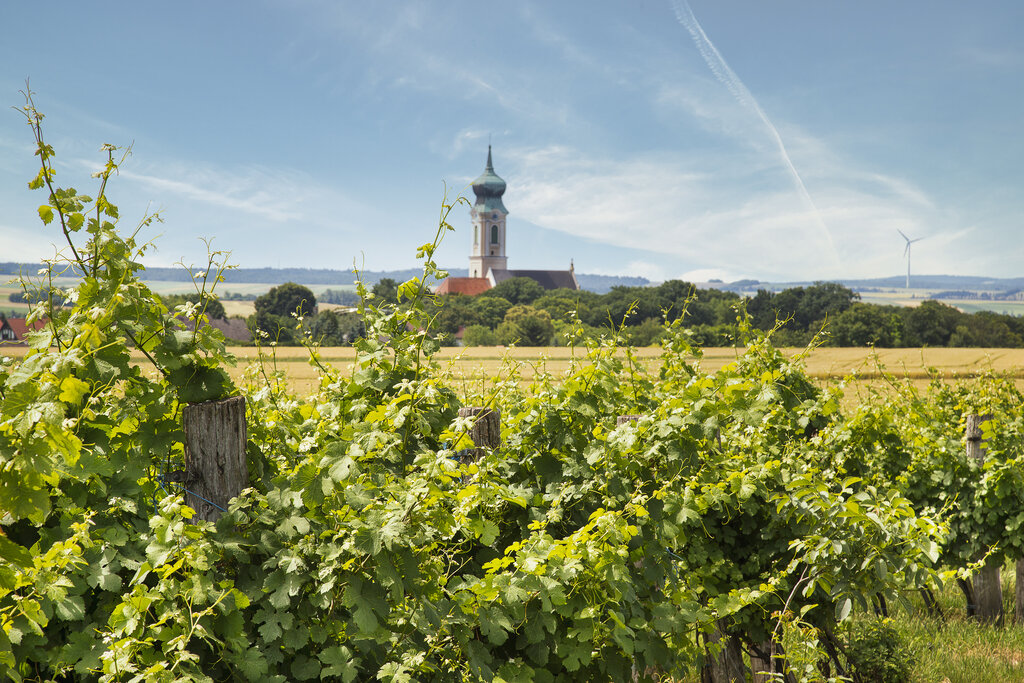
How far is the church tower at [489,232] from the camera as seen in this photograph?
118000mm

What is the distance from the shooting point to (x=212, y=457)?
6.82 ft

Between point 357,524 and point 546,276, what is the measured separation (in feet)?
383

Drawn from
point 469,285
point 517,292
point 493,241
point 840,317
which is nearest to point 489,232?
point 493,241

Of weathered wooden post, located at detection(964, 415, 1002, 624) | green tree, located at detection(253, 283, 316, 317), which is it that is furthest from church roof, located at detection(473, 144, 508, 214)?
weathered wooden post, located at detection(964, 415, 1002, 624)

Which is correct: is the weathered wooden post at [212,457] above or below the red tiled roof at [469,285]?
below

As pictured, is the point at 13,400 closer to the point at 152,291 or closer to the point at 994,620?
the point at 152,291

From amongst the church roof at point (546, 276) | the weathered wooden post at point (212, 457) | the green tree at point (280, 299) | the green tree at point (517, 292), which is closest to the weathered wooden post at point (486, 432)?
the weathered wooden post at point (212, 457)

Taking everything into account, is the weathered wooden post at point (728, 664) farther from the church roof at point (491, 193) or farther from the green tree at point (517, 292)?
the church roof at point (491, 193)

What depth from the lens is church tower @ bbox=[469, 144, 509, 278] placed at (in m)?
118

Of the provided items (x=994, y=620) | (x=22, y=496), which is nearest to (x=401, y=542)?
(x=22, y=496)

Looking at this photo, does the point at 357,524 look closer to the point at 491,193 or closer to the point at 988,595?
the point at 988,595

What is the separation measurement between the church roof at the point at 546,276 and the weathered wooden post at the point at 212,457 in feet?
362

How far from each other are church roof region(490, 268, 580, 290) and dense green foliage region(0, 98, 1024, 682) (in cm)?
10953

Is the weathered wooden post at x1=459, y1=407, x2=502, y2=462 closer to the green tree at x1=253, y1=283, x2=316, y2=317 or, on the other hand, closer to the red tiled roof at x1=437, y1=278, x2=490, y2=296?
the green tree at x1=253, y1=283, x2=316, y2=317
